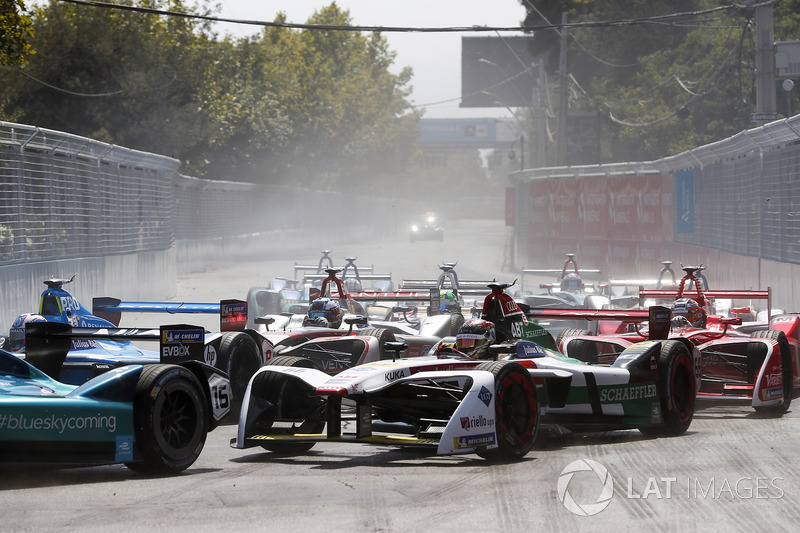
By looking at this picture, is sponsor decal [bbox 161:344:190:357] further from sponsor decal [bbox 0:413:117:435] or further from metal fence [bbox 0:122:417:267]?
metal fence [bbox 0:122:417:267]

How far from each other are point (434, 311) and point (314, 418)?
23.1 ft

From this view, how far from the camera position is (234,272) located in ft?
134

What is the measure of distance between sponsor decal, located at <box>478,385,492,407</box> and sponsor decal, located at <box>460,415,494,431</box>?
11 centimetres

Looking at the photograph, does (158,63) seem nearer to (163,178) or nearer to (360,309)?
(163,178)

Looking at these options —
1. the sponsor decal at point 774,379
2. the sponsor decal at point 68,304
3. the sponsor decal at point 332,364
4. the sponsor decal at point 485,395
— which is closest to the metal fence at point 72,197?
the sponsor decal at point 68,304

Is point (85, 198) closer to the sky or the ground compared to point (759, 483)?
closer to the sky

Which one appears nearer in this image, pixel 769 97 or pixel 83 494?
pixel 83 494

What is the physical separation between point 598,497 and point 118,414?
2.94m

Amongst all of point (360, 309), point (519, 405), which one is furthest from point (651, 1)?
point (519, 405)

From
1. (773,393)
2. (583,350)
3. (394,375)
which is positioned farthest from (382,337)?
(773,393)

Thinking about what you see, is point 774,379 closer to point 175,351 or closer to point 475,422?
point 475,422

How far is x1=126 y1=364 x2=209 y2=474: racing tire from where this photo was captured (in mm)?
7078

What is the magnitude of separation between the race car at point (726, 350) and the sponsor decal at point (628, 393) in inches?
43.2

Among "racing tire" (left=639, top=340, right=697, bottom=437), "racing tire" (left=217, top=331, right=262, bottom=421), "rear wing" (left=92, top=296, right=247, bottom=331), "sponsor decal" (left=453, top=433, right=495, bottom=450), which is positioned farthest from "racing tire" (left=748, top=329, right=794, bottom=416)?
"rear wing" (left=92, top=296, right=247, bottom=331)
